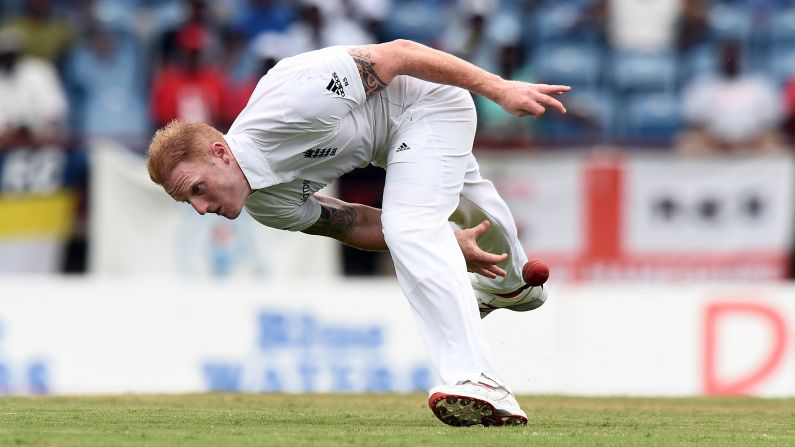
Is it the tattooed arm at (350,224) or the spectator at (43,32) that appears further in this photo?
the spectator at (43,32)

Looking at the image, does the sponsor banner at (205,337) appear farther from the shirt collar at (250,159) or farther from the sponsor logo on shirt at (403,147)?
the shirt collar at (250,159)

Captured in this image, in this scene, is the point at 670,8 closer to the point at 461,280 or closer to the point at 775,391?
the point at 775,391

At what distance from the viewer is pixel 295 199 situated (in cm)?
691

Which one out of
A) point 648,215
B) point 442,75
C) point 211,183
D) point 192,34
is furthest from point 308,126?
point 192,34

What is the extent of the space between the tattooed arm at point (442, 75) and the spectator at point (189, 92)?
6.76 metres

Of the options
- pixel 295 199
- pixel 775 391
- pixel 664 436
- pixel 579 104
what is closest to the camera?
pixel 664 436

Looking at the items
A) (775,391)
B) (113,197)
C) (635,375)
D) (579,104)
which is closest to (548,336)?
(635,375)

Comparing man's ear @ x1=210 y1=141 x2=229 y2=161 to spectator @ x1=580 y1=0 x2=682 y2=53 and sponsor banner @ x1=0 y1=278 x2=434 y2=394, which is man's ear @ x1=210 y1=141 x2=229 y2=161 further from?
spectator @ x1=580 y1=0 x2=682 y2=53

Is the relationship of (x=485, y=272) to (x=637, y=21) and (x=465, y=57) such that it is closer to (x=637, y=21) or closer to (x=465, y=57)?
(x=465, y=57)

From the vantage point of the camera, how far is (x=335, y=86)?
6.61m

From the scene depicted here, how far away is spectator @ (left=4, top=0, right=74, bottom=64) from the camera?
14641 mm

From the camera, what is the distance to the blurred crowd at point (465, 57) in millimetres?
13609

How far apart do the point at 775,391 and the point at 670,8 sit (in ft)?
16.2

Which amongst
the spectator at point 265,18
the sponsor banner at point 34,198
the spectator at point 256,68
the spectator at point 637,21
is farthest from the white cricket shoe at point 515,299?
the spectator at point 637,21
